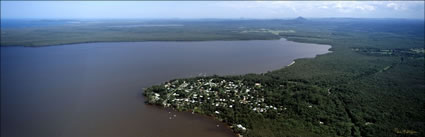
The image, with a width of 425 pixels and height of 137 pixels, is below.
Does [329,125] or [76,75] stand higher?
[76,75]

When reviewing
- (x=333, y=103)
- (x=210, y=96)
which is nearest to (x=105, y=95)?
(x=210, y=96)

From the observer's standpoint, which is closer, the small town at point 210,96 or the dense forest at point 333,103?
the dense forest at point 333,103

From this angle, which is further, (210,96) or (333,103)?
(210,96)

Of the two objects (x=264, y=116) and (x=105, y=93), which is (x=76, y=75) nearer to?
(x=105, y=93)

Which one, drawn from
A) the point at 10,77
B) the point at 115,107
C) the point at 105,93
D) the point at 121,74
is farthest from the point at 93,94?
the point at 10,77

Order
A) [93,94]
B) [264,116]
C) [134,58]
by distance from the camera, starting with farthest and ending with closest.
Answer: [134,58]
[93,94]
[264,116]

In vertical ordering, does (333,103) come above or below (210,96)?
below

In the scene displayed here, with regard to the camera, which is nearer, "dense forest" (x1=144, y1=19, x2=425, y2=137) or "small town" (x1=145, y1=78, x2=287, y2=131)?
"dense forest" (x1=144, y1=19, x2=425, y2=137)

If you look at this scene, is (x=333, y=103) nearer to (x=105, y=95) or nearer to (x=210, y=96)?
(x=210, y=96)
